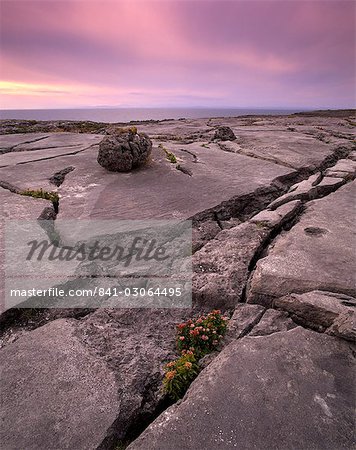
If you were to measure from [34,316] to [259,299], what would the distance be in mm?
2937

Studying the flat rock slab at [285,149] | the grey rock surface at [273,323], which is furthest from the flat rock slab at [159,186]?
the grey rock surface at [273,323]

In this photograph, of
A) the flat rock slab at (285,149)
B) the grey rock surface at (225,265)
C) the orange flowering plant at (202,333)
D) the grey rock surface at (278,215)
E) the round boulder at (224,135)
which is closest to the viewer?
the orange flowering plant at (202,333)

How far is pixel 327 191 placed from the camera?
791 centimetres

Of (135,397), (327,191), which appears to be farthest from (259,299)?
(327,191)

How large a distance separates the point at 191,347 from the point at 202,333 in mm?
215

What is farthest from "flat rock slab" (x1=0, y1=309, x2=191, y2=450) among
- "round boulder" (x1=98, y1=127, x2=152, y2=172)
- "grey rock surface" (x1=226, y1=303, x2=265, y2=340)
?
"round boulder" (x1=98, y1=127, x2=152, y2=172)

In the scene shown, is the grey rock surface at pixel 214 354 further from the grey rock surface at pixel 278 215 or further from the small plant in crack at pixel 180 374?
the small plant in crack at pixel 180 374

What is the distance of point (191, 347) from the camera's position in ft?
11.5

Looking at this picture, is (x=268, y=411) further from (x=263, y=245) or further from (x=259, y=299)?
(x=263, y=245)

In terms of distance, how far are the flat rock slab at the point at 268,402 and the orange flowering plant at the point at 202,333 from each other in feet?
0.83

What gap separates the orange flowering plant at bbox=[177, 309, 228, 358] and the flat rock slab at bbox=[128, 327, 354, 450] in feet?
0.83

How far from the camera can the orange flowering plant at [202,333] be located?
3.52m

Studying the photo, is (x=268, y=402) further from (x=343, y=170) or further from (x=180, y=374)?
(x=343, y=170)

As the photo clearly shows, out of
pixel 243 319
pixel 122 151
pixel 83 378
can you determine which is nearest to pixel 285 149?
pixel 122 151
